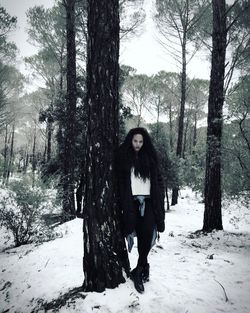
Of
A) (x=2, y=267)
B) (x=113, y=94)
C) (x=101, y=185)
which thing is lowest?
(x=2, y=267)

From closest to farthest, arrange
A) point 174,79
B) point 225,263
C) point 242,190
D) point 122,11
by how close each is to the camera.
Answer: point 225,263 → point 242,190 → point 122,11 → point 174,79

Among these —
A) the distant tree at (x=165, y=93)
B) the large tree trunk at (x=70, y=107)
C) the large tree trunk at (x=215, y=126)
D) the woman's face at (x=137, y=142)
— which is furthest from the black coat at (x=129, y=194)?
the distant tree at (x=165, y=93)

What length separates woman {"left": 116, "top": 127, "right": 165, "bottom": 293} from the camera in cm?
A: 280

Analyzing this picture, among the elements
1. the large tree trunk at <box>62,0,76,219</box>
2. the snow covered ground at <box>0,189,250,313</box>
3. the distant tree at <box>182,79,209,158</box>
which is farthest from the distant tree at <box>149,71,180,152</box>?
the snow covered ground at <box>0,189,250,313</box>

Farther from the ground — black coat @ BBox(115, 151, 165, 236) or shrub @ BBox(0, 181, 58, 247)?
black coat @ BBox(115, 151, 165, 236)

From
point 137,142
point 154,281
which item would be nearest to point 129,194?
point 137,142

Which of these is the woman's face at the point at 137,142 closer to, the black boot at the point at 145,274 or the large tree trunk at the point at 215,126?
the black boot at the point at 145,274

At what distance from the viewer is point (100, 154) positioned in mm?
2697

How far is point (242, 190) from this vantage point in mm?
5781

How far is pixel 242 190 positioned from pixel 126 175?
3.89 meters

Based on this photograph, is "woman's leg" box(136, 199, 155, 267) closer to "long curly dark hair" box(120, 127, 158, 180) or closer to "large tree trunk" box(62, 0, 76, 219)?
"long curly dark hair" box(120, 127, 158, 180)

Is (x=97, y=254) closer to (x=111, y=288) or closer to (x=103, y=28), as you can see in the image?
(x=111, y=288)

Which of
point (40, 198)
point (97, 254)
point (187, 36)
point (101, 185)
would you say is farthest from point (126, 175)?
point (187, 36)

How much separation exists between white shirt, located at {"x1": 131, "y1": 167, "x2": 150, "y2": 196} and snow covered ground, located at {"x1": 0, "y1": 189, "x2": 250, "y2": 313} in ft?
3.08
